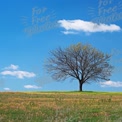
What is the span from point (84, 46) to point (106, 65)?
6.39m

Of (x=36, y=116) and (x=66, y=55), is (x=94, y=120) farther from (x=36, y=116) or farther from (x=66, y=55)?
(x=66, y=55)

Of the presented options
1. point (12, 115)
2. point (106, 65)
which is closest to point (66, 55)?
point (106, 65)

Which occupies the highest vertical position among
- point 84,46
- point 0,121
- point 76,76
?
point 84,46

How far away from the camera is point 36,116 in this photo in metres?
17.8

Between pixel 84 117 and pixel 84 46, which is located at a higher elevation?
pixel 84 46

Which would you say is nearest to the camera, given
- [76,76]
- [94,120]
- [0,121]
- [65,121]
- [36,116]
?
[65,121]

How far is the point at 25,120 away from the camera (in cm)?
1622

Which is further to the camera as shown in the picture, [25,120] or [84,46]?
[84,46]

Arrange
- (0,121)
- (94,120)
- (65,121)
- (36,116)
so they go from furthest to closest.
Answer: (36,116) < (94,120) < (0,121) < (65,121)

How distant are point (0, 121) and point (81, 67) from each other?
65.5 meters

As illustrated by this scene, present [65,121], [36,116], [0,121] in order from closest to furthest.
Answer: [65,121]
[0,121]
[36,116]

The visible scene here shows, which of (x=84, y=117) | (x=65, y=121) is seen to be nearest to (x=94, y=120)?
(x=84, y=117)

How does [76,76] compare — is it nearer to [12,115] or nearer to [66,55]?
[66,55]

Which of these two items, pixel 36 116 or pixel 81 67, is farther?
pixel 81 67
